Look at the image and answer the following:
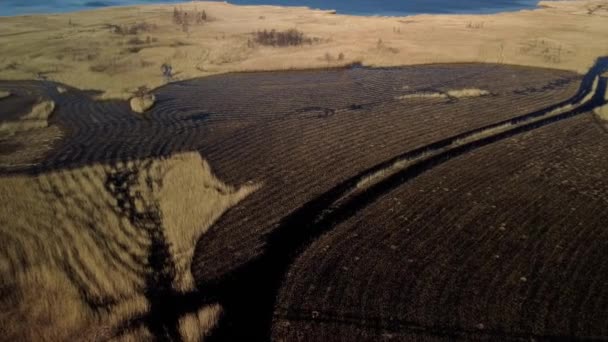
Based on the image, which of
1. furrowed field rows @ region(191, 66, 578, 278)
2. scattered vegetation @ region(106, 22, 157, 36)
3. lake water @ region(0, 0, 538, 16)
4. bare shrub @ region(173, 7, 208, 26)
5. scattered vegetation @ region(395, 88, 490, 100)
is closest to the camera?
furrowed field rows @ region(191, 66, 578, 278)

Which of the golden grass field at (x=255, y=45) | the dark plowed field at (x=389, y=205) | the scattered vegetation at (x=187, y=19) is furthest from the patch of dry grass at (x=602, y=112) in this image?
the scattered vegetation at (x=187, y=19)

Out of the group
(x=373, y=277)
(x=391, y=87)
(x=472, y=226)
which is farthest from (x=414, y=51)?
(x=373, y=277)

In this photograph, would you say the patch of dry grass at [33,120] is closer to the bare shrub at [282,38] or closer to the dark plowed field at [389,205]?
the dark plowed field at [389,205]

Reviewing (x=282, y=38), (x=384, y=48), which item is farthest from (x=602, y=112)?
(x=282, y=38)

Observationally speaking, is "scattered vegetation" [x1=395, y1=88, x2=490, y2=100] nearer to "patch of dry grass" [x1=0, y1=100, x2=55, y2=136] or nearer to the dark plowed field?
the dark plowed field

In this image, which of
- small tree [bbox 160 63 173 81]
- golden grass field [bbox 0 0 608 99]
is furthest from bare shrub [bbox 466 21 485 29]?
small tree [bbox 160 63 173 81]

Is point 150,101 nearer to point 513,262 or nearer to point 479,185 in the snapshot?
point 479,185

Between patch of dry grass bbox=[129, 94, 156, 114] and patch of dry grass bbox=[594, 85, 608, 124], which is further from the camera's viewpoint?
patch of dry grass bbox=[129, 94, 156, 114]
